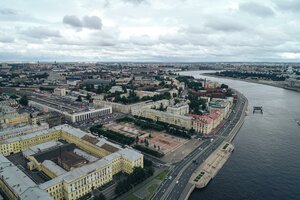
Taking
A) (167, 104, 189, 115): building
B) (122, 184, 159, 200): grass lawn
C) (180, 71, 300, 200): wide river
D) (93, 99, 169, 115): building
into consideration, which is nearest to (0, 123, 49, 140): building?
(93, 99, 169, 115): building

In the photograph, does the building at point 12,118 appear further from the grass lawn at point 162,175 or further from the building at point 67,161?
the grass lawn at point 162,175

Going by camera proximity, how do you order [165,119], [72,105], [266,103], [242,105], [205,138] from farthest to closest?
[266,103] < [242,105] < [72,105] < [165,119] < [205,138]

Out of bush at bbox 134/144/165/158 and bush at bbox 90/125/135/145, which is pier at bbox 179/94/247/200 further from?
bush at bbox 90/125/135/145

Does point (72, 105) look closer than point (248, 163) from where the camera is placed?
No

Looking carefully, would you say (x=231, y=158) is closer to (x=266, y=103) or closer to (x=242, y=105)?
(x=242, y=105)

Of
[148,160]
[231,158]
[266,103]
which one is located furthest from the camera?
[266,103]

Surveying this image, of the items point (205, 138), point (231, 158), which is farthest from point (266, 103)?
point (231, 158)

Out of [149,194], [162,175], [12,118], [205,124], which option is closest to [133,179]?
[149,194]
